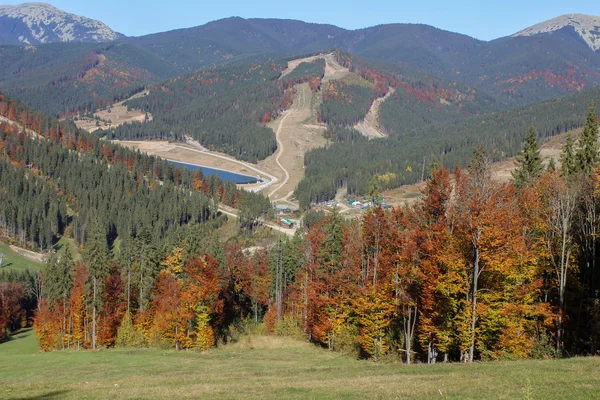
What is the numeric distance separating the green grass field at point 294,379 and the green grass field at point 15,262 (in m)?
95.7

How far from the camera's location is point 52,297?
7306cm

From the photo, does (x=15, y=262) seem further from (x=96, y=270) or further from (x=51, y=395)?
(x=51, y=395)

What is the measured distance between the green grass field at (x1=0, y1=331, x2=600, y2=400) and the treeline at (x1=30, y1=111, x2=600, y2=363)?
15.7 ft

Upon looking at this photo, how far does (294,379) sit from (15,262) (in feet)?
416

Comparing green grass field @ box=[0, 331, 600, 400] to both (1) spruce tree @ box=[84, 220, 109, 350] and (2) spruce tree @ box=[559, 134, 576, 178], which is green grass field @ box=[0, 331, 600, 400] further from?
(2) spruce tree @ box=[559, 134, 576, 178]

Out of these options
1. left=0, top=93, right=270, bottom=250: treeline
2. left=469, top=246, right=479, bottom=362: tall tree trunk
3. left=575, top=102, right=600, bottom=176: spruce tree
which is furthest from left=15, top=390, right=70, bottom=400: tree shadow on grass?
left=0, top=93, right=270, bottom=250: treeline

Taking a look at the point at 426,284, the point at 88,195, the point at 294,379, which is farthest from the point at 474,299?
the point at 88,195

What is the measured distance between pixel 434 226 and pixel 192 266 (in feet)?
95.4

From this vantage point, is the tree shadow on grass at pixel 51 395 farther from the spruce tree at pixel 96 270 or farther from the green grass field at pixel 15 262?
the green grass field at pixel 15 262

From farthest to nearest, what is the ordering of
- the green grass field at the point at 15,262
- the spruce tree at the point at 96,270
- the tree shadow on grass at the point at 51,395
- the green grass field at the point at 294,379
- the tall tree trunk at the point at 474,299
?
the green grass field at the point at 15,262
the spruce tree at the point at 96,270
the tall tree trunk at the point at 474,299
the tree shadow on grass at the point at 51,395
the green grass field at the point at 294,379

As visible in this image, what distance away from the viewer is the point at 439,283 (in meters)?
32.4

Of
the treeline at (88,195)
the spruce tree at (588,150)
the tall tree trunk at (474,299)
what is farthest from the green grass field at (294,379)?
the treeline at (88,195)

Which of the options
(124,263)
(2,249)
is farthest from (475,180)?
(2,249)

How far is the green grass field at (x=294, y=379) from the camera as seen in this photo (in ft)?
70.0
